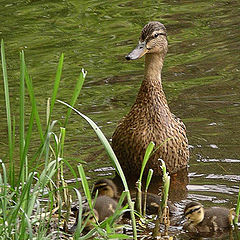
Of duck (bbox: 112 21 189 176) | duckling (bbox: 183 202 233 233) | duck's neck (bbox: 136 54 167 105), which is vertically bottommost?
duckling (bbox: 183 202 233 233)

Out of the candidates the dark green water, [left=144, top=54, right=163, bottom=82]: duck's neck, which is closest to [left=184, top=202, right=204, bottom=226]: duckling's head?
the dark green water

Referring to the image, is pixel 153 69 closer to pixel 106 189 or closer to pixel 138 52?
pixel 138 52

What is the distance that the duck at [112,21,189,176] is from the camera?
225 inches

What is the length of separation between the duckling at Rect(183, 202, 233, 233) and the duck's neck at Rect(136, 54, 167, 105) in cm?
151

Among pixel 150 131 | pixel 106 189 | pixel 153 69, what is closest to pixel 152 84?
pixel 153 69

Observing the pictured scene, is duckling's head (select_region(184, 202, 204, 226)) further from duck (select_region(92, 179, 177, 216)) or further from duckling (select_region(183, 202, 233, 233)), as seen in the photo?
duck (select_region(92, 179, 177, 216))

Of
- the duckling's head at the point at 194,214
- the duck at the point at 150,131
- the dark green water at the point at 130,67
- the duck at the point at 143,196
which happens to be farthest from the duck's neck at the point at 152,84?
the duckling's head at the point at 194,214

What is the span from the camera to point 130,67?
318 inches

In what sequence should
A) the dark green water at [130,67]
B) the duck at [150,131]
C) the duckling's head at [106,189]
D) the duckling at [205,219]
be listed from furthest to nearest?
the dark green water at [130,67] → the duck at [150,131] → the duckling's head at [106,189] → the duckling at [205,219]

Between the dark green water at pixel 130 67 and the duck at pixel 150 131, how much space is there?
16 cm

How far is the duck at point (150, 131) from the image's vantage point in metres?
5.72

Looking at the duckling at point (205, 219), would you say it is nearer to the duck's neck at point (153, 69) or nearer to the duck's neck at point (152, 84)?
the duck's neck at point (152, 84)

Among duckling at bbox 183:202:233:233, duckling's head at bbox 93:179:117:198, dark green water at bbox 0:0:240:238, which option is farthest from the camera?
dark green water at bbox 0:0:240:238

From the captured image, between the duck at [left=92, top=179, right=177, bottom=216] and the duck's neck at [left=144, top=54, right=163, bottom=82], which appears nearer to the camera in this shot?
the duck at [left=92, top=179, right=177, bottom=216]
